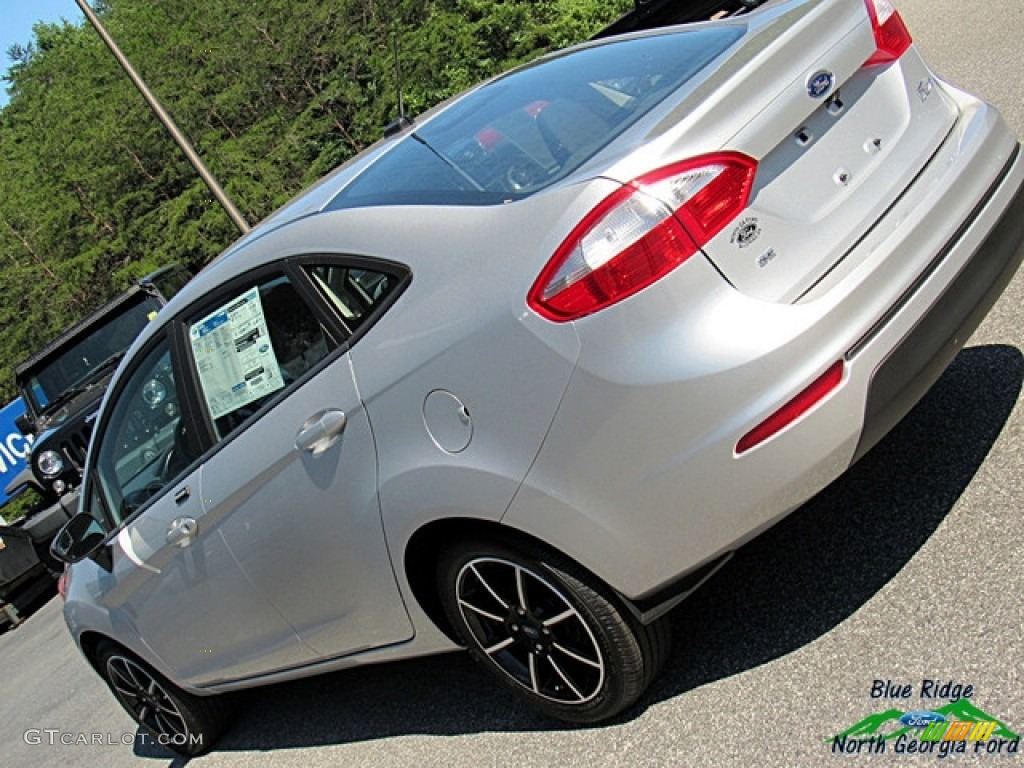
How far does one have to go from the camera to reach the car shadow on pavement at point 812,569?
3146 millimetres

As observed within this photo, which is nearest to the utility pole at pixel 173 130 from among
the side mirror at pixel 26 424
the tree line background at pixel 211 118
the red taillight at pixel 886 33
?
the side mirror at pixel 26 424

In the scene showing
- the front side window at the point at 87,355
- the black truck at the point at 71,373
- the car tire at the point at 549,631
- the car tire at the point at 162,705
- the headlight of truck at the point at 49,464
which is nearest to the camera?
the car tire at the point at 549,631

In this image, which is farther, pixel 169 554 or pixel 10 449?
pixel 10 449

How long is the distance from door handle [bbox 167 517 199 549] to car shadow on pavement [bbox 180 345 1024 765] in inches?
41.2

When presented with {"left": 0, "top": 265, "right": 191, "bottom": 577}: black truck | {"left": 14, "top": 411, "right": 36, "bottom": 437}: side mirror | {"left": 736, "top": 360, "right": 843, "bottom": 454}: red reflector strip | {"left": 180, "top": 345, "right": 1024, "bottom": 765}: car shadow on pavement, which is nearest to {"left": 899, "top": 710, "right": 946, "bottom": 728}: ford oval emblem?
{"left": 180, "top": 345, "right": 1024, "bottom": 765}: car shadow on pavement

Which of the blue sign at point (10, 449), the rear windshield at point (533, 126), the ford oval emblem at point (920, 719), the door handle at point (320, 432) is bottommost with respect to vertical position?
the blue sign at point (10, 449)

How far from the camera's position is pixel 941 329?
264cm

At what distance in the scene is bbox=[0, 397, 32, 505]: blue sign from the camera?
45.3ft

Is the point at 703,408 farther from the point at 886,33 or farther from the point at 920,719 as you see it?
the point at 886,33

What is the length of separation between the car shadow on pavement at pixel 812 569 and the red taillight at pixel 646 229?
1285 mm

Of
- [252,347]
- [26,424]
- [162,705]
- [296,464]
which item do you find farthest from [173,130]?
[296,464]

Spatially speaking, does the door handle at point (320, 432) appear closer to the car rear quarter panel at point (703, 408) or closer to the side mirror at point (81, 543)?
the car rear quarter panel at point (703, 408)

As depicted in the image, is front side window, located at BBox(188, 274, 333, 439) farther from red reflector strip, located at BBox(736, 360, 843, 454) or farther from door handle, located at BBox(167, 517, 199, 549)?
red reflector strip, located at BBox(736, 360, 843, 454)

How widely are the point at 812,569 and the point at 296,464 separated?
167 centimetres
